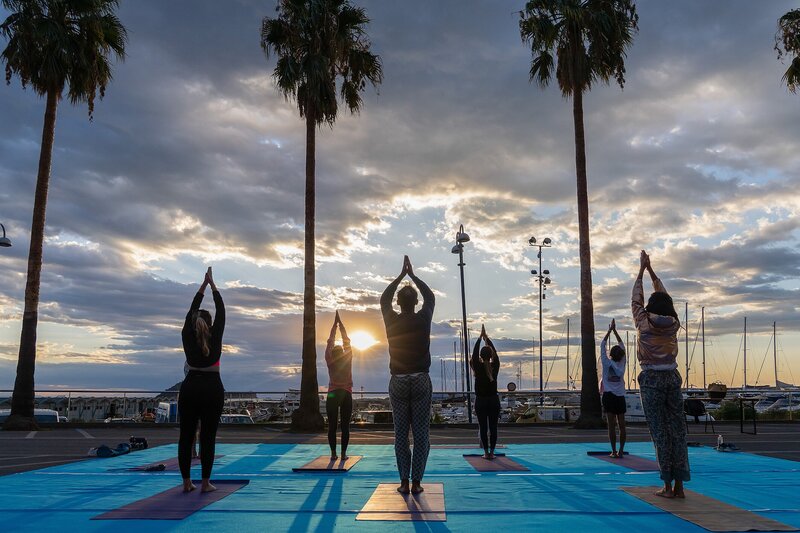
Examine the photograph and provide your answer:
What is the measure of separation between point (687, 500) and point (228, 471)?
18.9ft

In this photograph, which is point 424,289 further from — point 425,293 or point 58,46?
point 58,46

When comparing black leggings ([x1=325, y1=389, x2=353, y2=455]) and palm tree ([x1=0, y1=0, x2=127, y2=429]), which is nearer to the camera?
black leggings ([x1=325, y1=389, x2=353, y2=455])

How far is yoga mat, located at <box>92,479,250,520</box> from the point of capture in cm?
554

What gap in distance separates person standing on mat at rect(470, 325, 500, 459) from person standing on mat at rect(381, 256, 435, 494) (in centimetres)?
337

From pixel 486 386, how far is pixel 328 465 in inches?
101

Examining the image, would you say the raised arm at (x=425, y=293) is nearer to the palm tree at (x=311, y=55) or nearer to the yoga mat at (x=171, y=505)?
the yoga mat at (x=171, y=505)

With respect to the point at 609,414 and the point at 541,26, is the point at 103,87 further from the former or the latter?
the point at 609,414

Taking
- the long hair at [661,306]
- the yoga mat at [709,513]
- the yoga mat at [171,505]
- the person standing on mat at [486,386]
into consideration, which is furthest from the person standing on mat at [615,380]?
the yoga mat at [171,505]

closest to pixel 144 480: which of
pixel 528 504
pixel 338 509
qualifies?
pixel 338 509

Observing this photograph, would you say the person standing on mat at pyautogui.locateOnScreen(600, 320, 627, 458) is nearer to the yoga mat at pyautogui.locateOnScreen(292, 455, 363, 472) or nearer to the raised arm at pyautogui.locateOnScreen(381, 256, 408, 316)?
the yoga mat at pyautogui.locateOnScreen(292, 455, 363, 472)

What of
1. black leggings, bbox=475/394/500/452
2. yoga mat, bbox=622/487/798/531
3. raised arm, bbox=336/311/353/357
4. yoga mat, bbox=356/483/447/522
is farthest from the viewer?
black leggings, bbox=475/394/500/452

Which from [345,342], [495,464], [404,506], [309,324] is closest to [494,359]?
[495,464]

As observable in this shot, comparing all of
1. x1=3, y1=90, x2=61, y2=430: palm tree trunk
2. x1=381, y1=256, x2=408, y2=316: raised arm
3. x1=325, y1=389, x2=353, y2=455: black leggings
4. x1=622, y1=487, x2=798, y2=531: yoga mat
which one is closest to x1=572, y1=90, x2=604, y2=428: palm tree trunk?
x1=325, y1=389, x2=353, y2=455: black leggings

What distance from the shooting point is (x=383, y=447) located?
13.6 m
